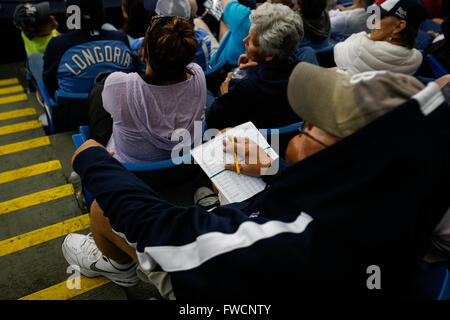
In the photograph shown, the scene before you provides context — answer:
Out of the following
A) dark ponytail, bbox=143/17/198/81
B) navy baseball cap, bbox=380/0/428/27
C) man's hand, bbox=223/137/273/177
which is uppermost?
navy baseball cap, bbox=380/0/428/27

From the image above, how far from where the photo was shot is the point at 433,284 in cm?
94

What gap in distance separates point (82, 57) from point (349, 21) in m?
2.70

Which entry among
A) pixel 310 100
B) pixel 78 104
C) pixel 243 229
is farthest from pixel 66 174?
pixel 310 100

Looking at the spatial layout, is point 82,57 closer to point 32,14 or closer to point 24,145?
point 24,145

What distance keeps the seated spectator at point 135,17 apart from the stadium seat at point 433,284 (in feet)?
9.73

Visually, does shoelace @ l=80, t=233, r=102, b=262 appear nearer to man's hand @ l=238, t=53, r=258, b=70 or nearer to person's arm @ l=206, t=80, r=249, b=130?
person's arm @ l=206, t=80, r=249, b=130

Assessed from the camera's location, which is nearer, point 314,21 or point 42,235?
point 42,235

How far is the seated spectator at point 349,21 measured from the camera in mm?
3337

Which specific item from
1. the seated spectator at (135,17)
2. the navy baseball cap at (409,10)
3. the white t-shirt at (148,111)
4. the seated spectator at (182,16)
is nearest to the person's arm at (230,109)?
the white t-shirt at (148,111)

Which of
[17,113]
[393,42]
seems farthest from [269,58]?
[17,113]

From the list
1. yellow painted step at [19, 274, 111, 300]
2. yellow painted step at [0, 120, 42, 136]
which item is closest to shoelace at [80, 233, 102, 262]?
yellow painted step at [19, 274, 111, 300]

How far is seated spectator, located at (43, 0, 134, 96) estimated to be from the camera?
2318 mm

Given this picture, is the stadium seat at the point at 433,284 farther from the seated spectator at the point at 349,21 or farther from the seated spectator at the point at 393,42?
the seated spectator at the point at 349,21

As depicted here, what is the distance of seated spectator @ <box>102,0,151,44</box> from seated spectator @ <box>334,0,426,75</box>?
6.37 feet
